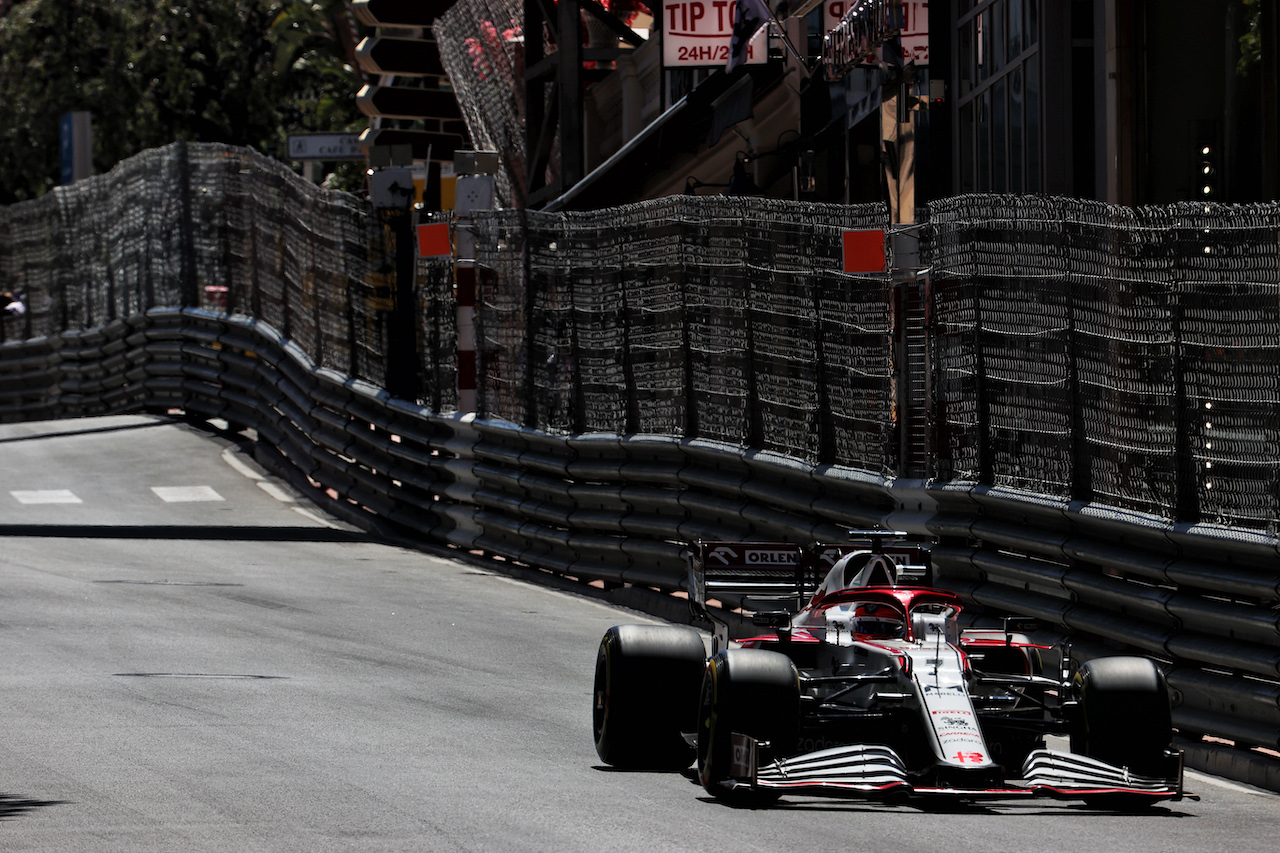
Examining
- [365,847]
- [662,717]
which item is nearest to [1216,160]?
[662,717]

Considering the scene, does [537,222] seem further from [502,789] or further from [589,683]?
[502,789]

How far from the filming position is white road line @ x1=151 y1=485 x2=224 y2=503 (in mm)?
21391

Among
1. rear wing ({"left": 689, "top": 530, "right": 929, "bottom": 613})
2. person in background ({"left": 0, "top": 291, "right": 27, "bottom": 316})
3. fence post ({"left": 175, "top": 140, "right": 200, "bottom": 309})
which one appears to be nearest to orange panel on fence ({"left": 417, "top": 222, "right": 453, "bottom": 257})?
fence post ({"left": 175, "top": 140, "right": 200, "bottom": 309})

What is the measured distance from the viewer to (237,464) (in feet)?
77.8

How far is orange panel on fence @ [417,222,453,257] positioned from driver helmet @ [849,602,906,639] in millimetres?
10612

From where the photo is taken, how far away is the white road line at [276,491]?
71.1 ft

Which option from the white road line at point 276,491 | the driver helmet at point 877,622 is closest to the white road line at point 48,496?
the white road line at point 276,491

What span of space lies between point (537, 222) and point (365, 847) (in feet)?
36.2

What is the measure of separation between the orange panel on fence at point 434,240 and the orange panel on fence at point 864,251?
21.1 ft

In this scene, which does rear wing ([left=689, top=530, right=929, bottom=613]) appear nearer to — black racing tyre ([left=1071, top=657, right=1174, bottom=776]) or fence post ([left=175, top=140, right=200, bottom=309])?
black racing tyre ([left=1071, top=657, right=1174, bottom=776])

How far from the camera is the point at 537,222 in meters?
17.3

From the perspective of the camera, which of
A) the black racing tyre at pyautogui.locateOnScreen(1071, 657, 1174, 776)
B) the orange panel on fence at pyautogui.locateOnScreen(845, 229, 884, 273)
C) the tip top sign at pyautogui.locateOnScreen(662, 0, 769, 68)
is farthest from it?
the tip top sign at pyautogui.locateOnScreen(662, 0, 769, 68)

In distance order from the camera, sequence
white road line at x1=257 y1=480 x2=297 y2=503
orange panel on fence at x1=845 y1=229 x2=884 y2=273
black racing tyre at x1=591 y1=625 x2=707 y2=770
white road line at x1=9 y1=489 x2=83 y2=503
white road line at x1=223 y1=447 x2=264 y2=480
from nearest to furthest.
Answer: black racing tyre at x1=591 y1=625 x2=707 y2=770, orange panel on fence at x1=845 y1=229 x2=884 y2=273, white road line at x1=9 y1=489 x2=83 y2=503, white road line at x1=257 y1=480 x2=297 y2=503, white road line at x1=223 y1=447 x2=264 y2=480

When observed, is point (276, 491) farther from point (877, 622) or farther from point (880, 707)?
point (880, 707)
